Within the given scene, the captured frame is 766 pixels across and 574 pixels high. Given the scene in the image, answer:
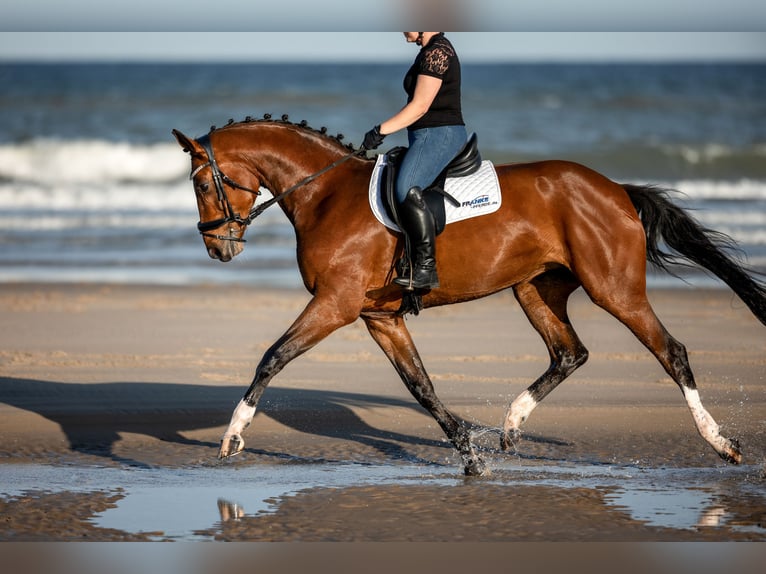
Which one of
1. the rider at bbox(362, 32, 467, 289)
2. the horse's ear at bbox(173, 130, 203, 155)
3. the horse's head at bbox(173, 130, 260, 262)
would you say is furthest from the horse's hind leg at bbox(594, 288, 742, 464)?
the horse's ear at bbox(173, 130, 203, 155)

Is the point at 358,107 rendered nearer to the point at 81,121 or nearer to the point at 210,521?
the point at 81,121

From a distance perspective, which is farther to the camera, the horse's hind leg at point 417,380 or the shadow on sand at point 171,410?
the shadow on sand at point 171,410

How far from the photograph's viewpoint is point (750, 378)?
10.1 meters

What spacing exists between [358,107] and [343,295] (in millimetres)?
40527

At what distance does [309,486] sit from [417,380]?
Answer: 993 millimetres

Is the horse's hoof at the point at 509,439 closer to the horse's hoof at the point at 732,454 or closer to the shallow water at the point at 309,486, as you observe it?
the shallow water at the point at 309,486

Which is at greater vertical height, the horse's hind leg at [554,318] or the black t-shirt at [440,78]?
the black t-shirt at [440,78]

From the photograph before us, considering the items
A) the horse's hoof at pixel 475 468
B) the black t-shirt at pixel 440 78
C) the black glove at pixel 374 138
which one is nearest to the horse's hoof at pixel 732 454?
the horse's hoof at pixel 475 468

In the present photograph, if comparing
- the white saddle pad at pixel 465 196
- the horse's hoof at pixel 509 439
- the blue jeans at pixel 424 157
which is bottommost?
the horse's hoof at pixel 509 439

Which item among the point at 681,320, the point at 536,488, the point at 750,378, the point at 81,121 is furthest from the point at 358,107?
the point at 536,488

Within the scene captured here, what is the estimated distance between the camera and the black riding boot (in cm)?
690

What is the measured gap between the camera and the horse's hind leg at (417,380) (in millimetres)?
7127

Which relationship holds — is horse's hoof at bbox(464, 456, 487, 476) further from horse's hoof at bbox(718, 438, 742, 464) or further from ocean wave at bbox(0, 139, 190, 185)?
ocean wave at bbox(0, 139, 190, 185)

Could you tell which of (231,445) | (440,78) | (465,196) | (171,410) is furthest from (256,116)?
(231,445)
